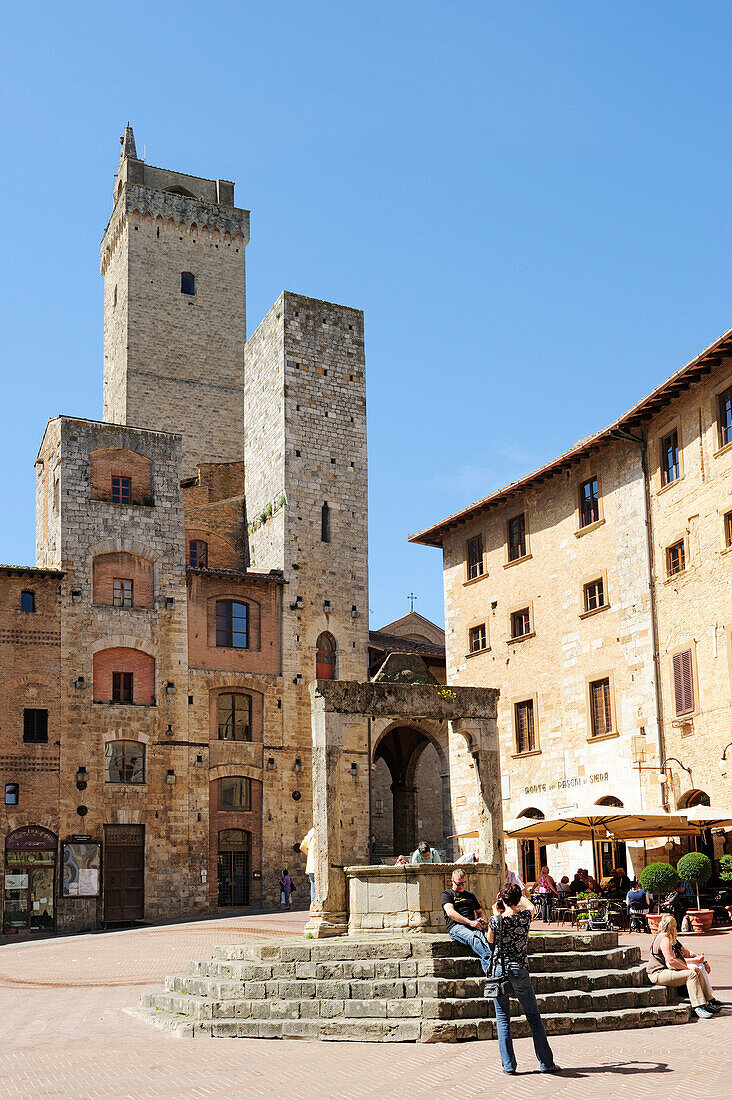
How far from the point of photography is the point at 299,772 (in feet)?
131

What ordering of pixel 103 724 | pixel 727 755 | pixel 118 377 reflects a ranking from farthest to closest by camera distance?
pixel 118 377, pixel 103 724, pixel 727 755

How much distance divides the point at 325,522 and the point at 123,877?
1378cm

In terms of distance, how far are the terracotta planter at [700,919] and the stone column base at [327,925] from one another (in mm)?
8888

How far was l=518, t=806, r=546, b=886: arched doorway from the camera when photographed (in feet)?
108

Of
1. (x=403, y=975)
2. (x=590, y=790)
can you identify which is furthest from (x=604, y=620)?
(x=403, y=975)

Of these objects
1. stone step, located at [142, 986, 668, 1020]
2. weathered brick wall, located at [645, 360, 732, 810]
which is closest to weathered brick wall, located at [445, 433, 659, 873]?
weathered brick wall, located at [645, 360, 732, 810]

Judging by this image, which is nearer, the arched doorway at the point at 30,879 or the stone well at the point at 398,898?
the stone well at the point at 398,898

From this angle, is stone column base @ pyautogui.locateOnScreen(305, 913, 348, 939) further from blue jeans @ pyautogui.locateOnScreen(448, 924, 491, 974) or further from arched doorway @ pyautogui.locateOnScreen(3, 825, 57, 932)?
arched doorway @ pyautogui.locateOnScreen(3, 825, 57, 932)

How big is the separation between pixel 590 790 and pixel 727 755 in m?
5.28

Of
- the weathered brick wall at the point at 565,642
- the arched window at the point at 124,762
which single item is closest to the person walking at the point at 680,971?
the weathered brick wall at the point at 565,642

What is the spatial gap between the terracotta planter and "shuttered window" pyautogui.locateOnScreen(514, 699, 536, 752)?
1041 cm

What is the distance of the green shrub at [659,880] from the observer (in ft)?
74.9

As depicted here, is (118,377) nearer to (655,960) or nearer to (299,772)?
(299,772)

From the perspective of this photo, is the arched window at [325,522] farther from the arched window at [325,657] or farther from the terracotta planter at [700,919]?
the terracotta planter at [700,919]
